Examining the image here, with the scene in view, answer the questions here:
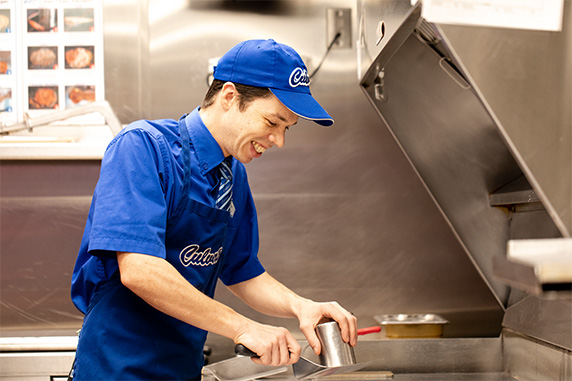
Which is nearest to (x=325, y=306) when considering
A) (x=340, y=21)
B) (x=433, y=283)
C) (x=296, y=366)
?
(x=296, y=366)

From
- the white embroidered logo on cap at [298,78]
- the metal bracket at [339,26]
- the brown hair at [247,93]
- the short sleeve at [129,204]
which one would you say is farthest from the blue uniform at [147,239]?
the metal bracket at [339,26]

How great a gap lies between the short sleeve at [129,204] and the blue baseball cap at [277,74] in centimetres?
27

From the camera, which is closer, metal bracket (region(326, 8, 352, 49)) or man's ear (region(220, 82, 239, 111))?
man's ear (region(220, 82, 239, 111))

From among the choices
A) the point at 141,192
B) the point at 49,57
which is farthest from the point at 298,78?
Answer: the point at 49,57

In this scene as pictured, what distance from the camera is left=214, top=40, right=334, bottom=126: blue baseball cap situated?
1233 millimetres

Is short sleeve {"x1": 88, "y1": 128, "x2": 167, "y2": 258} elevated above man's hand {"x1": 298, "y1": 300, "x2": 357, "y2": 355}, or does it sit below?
above

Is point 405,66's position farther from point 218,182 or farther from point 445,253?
point 445,253

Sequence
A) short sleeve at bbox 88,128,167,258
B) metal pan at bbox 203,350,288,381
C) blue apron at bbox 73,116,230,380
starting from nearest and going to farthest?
short sleeve at bbox 88,128,167,258
blue apron at bbox 73,116,230,380
metal pan at bbox 203,350,288,381

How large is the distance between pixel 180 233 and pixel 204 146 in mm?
208

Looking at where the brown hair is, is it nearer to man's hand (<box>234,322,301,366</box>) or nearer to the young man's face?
the young man's face

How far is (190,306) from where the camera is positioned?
110 cm

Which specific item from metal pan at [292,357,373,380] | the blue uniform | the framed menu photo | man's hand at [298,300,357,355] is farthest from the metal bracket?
metal pan at [292,357,373,380]

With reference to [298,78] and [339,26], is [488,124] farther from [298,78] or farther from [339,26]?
[339,26]

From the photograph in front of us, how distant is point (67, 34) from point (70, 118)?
316 millimetres
